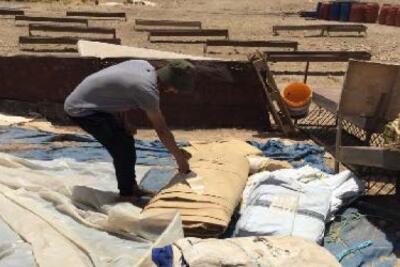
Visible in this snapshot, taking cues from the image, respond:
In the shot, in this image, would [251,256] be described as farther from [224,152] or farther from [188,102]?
[188,102]

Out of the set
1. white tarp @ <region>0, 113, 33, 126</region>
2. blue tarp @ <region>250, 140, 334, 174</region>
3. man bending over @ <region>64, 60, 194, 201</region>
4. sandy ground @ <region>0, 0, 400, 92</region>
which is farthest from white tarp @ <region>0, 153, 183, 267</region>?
sandy ground @ <region>0, 0, 400, 92</region>

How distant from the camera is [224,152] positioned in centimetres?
617

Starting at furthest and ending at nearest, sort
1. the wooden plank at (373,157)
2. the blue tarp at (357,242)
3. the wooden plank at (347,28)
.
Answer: the wooden plank at (347,28)
the wooden plank at (373,157)
the blue tarp at (357,242)

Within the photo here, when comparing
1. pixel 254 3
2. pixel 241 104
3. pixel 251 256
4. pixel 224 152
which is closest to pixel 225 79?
pixel 241 104

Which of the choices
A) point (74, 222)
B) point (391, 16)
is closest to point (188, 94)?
point (74, 222)

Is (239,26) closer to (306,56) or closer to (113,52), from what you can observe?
(306,56)

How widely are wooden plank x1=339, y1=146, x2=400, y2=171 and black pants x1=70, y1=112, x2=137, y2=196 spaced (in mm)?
1714

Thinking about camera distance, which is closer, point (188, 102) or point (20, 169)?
point (20, 169)

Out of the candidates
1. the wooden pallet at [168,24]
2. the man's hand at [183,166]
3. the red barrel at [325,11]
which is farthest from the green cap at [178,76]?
the red barrel at [325,11]

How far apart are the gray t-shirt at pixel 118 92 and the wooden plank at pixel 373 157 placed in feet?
4.98

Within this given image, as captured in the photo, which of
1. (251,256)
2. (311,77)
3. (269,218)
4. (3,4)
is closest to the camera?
(251,256)

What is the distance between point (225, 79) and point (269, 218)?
470 centimetres

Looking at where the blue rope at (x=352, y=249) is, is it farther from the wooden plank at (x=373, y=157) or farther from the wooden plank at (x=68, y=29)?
the wooden plank at (x=68, y=29)

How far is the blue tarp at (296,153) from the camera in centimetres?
746
